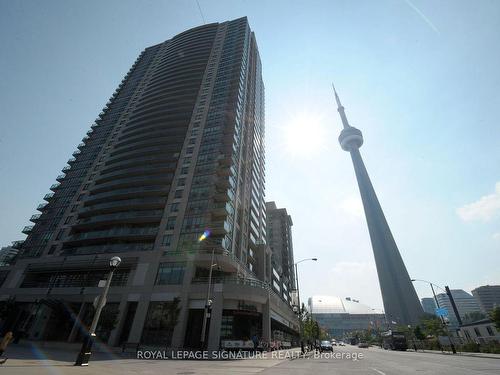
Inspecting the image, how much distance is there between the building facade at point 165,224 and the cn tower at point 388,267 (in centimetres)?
7966

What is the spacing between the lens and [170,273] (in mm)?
38312

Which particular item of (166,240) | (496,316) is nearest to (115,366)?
(166,240)

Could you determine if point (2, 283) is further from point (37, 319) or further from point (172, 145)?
point (172, 145)

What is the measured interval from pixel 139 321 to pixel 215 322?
34.6 feet

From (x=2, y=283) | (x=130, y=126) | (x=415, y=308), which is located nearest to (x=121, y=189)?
(x=130, y=126)

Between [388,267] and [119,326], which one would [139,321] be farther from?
[388,267]

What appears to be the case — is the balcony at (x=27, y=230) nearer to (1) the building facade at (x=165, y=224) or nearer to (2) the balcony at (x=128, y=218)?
(1) the building facade at (x=165, y=224)

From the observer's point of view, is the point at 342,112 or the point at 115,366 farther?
the point at 342,112

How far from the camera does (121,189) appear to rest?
172ft

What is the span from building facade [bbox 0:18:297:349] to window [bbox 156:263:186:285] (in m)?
0.15

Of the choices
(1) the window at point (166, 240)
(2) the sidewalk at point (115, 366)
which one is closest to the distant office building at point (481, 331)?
(2) the sidewalk at point (115, 366)

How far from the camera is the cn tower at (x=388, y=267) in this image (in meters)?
119

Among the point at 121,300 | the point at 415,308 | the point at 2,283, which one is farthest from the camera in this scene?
the point at 415,308

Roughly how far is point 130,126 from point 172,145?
14839mm
